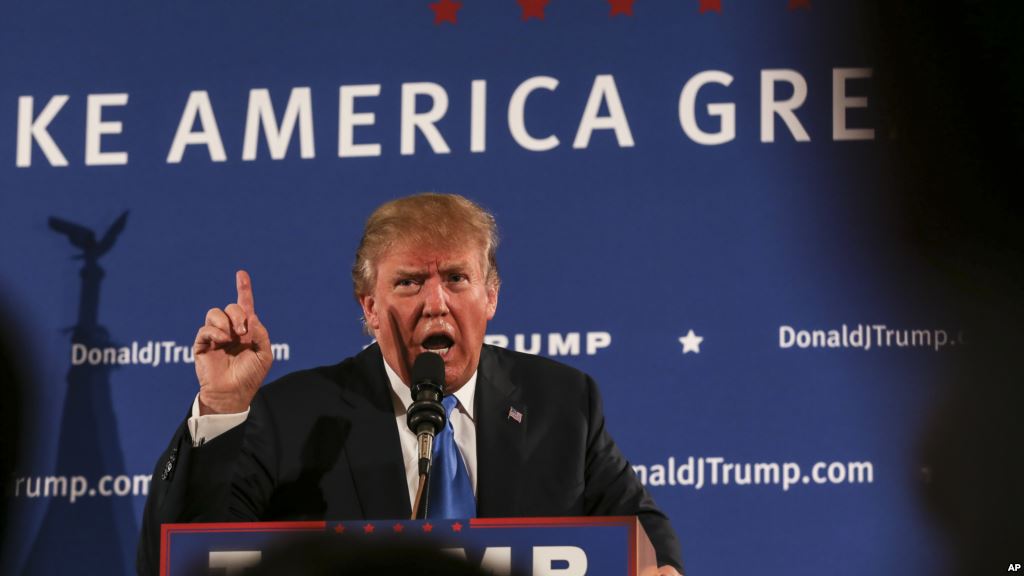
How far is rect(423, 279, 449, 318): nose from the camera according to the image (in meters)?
3.23

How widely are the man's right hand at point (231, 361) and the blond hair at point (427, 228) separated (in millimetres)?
439

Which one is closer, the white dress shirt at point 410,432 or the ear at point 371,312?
the white dress shirt at point 410,432

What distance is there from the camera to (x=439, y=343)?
10.7 ft

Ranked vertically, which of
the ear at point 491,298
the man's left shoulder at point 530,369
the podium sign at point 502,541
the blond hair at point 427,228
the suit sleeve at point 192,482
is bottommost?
the podium sign at point 502,541

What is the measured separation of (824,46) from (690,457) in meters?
1.08

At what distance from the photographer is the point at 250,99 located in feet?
14.0

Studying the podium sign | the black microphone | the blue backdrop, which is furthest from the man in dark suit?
the podium sign

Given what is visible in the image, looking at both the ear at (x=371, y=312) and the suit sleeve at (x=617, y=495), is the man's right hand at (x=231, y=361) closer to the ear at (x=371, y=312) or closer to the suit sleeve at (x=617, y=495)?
the ear at (x=371, y=312)

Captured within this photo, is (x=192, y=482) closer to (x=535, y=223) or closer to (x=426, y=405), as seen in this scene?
(x=426, y=405)

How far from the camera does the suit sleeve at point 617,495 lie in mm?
3252

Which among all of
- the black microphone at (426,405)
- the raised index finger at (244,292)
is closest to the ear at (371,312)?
the raised index finger at (244,292)

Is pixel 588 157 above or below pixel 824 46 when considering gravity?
below

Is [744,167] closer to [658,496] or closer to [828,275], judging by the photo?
[828,275]

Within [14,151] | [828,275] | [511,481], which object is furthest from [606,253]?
[14,151]
